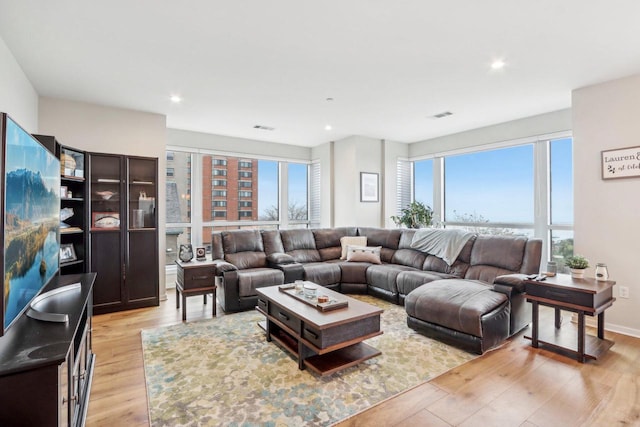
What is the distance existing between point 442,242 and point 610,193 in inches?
73.1

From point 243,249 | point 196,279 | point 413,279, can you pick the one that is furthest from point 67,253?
point 413,279

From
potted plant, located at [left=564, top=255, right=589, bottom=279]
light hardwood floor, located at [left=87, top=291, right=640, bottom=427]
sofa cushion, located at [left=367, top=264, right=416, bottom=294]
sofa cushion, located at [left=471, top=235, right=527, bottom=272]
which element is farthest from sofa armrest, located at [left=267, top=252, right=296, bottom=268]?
potted plant, located at [left=564, top=255, right=589, bottom=279]

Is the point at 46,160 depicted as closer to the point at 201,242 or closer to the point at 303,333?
the point at 303,333

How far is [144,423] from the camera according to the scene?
1.98 meters

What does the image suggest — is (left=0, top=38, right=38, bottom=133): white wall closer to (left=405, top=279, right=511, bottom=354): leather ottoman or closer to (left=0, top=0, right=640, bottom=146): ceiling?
(left=0, top=0, right=640, bottom=146): ceiling

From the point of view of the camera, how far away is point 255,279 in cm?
409

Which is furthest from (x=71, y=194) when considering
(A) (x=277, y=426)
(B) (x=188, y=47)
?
(A) (x=277, y=426)

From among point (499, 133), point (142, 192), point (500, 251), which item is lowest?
point (500, 251)

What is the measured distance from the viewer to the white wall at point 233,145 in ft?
18.0

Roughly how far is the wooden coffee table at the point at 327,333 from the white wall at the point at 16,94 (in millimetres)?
2889

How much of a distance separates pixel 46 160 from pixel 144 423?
5.86 feet

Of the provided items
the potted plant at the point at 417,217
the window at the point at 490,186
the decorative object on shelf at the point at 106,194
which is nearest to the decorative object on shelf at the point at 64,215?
the decorative object on shelf at the point at 106,194

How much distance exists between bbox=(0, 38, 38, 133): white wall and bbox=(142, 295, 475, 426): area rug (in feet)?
7.93

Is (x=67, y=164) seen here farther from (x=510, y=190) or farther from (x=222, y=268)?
(x=510, y=190)
